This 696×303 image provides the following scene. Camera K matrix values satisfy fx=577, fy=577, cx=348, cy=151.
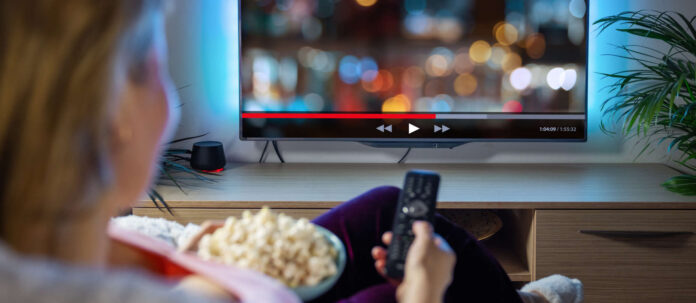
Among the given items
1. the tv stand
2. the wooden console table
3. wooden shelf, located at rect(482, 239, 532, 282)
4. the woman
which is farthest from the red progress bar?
the woman

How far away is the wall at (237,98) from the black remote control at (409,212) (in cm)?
128

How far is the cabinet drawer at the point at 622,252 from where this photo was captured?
5.67 ft

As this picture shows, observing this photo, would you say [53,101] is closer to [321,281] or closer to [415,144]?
[321,281]

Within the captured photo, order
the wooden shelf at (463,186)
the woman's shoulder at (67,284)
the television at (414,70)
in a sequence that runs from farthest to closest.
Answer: the television at (414,70), the wooden shelf at (463,186), the woman's shoulder at (67,284)

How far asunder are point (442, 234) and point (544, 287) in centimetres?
40

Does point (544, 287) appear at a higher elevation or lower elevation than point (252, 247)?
lower

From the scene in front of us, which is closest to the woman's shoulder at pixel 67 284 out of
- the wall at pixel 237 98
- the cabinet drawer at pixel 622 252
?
the cabinet drawer at pixel 622 252

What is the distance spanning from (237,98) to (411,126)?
0.68 meters

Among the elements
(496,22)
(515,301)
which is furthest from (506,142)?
(515,301)

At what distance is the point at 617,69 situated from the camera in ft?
7.22

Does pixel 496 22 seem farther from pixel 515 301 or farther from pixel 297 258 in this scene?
pixel 297 258

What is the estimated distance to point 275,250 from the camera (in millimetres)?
909

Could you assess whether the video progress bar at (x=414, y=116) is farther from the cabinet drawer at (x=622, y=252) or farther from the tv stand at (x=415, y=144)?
the cabinet drawer at (x=622, y=252)

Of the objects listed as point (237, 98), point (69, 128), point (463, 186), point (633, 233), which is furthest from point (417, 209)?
point (237, 98)
